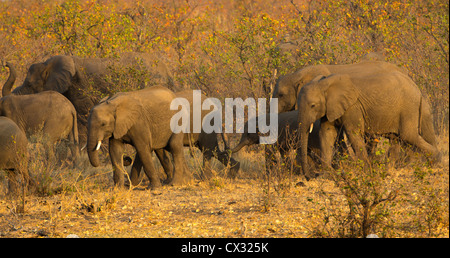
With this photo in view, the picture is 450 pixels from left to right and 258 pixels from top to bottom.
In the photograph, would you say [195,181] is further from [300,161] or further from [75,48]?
[75,48]

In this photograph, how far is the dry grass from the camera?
284 inches

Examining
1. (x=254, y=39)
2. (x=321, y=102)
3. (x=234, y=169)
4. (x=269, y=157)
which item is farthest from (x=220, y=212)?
(x=254, y=39)

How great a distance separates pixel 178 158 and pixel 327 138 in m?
2.46

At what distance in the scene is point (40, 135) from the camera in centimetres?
1432

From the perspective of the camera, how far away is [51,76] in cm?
1770

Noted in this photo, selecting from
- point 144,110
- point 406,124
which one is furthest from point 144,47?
point 406,124

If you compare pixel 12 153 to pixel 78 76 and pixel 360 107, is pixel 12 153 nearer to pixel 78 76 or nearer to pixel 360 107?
pixel 360 107

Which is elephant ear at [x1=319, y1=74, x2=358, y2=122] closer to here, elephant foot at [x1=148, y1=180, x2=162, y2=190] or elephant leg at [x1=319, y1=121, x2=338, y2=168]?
elephant leg at [x1=319, y1=121, x2=338, y2=168]

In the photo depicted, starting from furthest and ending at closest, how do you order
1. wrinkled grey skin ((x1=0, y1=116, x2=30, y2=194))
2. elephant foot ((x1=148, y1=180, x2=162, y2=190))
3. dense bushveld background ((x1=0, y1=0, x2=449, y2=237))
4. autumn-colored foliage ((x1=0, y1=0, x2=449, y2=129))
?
autumn-colored foliage ((x1=0, y1=0, x2=449, y2=129))
elephant foot ((x1=148, y1=180, x2=162, y2=190))
wrinkled grey skin ((x1=0, y1=116, x2=30, y2=194))
dense bushveld background ((x1=0, y1=0, x2=449, y2=237))

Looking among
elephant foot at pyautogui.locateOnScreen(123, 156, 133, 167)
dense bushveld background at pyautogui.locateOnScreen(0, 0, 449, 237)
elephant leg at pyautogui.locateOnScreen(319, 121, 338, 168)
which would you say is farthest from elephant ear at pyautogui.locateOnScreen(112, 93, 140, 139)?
elephant leg at pyautogui.locateOnScreen(319, 121, 338, 168)

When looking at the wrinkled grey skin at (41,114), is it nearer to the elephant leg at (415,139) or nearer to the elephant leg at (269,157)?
the elephant leg at (269,157)

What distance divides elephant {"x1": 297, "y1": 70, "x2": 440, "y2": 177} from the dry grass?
704mm
